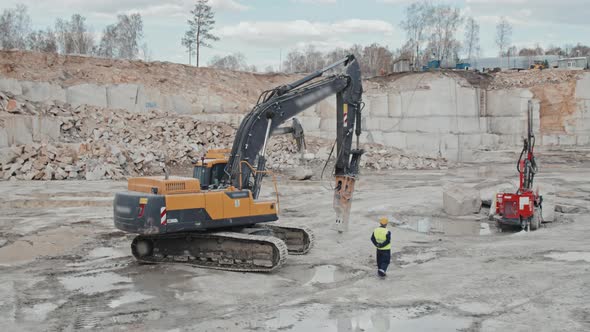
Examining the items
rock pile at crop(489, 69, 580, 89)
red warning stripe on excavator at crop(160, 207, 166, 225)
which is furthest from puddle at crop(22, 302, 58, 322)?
rock pile at crop(489, 69, 580, 89)

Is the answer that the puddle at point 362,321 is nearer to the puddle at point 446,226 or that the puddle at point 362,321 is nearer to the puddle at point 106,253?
the puddle at point 106,253

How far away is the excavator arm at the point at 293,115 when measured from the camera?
12.0 metres

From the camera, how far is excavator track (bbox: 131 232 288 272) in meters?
11.1

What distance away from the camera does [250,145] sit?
12.1 m

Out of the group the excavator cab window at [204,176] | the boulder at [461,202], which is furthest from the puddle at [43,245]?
the boulder at [461,202]

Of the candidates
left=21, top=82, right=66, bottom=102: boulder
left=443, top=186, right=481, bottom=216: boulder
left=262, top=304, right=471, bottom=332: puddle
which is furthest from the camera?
left=21, top=82, right=66, bottom=102: boulder

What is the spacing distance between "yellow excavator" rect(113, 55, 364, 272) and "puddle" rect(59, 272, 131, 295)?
34.7 inches

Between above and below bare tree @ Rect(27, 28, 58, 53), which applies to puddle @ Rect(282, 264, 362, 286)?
below

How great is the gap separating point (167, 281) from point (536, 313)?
5887mm

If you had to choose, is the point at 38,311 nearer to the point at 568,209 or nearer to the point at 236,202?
the point at 236,202

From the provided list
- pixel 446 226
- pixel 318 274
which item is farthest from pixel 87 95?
pixel 318 274

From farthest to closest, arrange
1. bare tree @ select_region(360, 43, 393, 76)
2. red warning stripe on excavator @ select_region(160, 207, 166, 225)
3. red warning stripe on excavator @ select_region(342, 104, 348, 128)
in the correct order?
1. bare tree @ select_region(360, 43, 393, 76)
2. red warning stripe on excavator @ select_region(342, 104, 348, 128)
3. red warning stripe on excavator @ select_region(160, 207, 166, 225)

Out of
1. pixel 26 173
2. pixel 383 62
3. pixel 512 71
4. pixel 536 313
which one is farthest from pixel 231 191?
pixel 383 62

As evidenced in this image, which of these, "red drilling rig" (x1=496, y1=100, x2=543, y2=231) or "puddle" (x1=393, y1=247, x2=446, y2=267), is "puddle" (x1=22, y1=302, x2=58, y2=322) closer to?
"puddle" (x1=393, y1=247, x2=446, y2=267)
